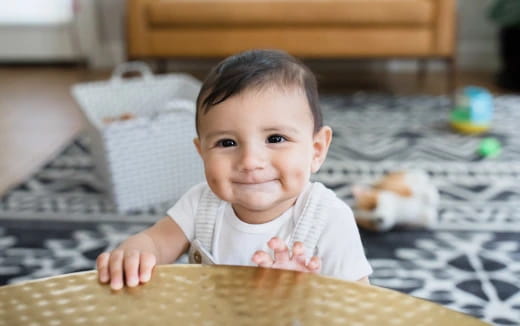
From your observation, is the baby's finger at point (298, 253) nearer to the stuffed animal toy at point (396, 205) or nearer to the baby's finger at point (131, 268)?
the baby's finger at point (131, 268)

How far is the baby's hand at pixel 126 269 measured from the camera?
57 cm

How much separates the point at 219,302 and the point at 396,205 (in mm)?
1200


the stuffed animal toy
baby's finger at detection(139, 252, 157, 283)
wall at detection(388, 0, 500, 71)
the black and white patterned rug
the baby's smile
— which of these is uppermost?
the baby's smile

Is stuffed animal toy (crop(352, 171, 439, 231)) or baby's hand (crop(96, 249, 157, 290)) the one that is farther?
stuffed animal toy (crop(352, 171, 439, 231))

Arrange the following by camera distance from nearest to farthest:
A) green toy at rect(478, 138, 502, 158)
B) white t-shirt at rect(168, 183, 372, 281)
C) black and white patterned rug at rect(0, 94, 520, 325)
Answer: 1. white t-shirt at rect(168, 183, 372, 281)
2. black and white patterned rug at rect(0, 94, 520, 325)
3. green toy at rect(478, 138, 502, 158)

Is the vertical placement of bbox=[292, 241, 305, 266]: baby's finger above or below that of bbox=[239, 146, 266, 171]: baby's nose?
below

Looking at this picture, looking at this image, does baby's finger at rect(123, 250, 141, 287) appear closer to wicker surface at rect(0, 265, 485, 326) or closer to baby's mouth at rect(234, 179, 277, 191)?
wicker surface at rect(0, 265, 485, 326)

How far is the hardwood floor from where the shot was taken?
2.37m

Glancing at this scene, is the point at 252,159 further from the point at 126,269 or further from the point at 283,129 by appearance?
the point at 126,269

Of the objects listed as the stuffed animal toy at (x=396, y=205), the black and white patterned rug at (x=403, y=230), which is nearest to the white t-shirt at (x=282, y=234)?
the black and white patterned rug at (x=403, y=230)

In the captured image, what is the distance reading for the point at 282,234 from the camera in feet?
2.66

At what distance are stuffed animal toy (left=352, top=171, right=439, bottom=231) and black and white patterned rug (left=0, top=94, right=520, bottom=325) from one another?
1.4 inches

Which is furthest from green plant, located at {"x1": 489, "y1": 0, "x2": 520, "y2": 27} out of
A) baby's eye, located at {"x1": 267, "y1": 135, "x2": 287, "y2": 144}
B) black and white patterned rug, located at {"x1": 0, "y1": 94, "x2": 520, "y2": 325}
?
baby's eye, located at {"x1": 267, "y1": 135, "x2": 287, "y2": 144}

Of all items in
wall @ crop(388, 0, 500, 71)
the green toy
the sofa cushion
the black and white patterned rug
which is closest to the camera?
the black and white patterned rug
